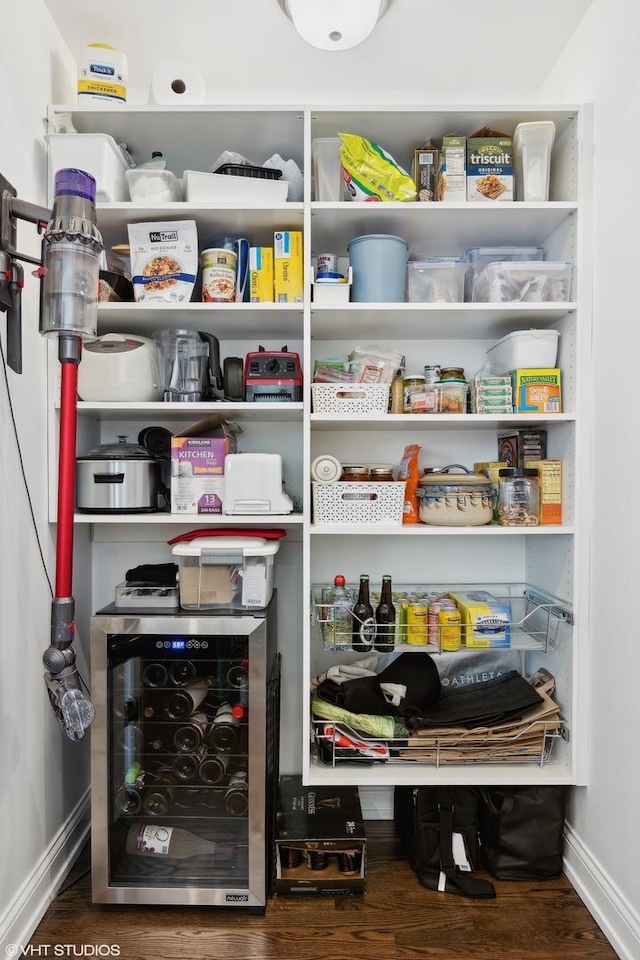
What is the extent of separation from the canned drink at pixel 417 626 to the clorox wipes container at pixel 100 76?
6.04 feet

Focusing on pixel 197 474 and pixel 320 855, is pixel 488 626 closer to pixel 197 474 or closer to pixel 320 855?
pixel 320 855

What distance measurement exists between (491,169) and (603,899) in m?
2.14

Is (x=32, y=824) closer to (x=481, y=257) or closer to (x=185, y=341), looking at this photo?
(x=185, y=341)

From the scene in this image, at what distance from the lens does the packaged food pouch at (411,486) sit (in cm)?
196

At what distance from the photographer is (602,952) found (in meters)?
1.57

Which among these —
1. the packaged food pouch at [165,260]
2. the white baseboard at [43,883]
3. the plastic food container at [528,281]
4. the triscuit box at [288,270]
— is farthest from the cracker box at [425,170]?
the white baseboard at [43,883]

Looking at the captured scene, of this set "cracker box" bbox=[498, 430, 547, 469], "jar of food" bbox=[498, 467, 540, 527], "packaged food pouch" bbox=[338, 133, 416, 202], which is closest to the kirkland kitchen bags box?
"jar of food" bbox=[498, 467, 540, 527]

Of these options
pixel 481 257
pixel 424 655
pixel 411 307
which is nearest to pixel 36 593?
pixel 424 655

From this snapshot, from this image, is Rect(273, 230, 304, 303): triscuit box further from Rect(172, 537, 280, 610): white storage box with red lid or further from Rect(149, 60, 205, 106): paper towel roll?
Rect(172, 537, 280, 610): white storage box with red lid

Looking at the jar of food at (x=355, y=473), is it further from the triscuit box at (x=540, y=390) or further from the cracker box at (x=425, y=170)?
the cracker box at (x=425, y=170)

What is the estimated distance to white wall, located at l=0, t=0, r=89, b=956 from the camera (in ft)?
5.03

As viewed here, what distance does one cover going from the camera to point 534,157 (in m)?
1.85

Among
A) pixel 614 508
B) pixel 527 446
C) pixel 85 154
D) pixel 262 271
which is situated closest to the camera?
pixel 614 508

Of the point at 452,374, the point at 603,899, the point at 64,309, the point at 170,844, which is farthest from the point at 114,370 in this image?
the point at 603,899
